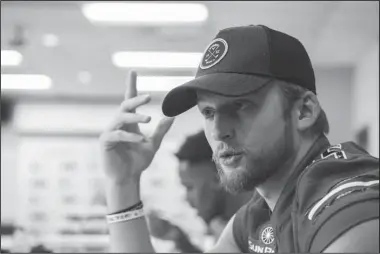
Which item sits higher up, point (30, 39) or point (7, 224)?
point (30, 39)

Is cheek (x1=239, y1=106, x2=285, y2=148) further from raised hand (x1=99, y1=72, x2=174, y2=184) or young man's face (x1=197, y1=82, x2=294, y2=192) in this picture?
raised hand (x1=99, y1=72, x2=174, y2=184)

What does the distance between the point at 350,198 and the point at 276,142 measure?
0.16 m

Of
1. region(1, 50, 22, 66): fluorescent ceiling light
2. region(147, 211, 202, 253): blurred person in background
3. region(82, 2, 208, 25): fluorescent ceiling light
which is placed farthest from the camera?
region(82, 2, 208, 25): fluorescent ceiling light

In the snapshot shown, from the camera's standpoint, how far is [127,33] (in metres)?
2.80

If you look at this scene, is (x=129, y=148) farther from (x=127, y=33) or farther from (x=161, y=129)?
(x=127, y=33)

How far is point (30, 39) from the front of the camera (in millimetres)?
2955

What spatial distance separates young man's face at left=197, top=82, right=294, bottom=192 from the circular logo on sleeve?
5.5 inches

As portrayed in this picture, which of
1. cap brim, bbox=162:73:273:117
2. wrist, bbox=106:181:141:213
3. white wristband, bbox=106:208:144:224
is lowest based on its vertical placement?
white wristband, bbox=106:208:144:224

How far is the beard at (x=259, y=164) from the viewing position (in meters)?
0.54

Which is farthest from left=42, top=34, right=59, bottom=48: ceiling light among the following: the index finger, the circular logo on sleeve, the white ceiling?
the circular logo on sleeve

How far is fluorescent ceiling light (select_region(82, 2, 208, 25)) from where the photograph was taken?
7.37ft

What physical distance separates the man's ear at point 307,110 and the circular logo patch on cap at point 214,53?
90 millimetres

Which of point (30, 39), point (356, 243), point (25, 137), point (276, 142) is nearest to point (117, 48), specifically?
point (30, 39)

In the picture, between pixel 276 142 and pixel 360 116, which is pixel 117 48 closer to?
pixel 360 116
